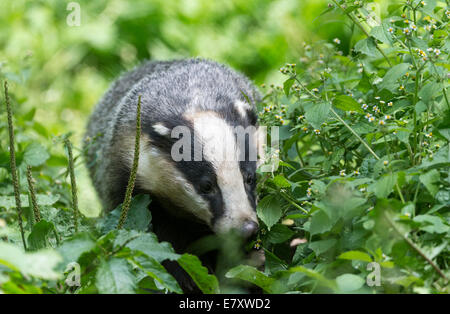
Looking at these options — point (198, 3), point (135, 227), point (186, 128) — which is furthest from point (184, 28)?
point (135, 227)

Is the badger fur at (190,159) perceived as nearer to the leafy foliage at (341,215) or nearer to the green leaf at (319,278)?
the leafy foliage at (341,215)

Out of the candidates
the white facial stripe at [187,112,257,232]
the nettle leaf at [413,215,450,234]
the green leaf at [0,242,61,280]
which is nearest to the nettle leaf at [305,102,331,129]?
the white facial stripe at [187,112,257,232]

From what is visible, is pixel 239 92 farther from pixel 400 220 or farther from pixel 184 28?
pixel 184 28

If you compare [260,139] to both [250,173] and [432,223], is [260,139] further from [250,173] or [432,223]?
[432,223]

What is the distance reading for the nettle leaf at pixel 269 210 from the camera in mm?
3027

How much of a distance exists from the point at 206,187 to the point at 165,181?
0.32m

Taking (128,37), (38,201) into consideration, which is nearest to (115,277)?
(38,201)

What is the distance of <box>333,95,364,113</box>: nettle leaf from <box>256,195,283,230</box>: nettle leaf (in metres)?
0.56

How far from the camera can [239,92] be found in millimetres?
3947

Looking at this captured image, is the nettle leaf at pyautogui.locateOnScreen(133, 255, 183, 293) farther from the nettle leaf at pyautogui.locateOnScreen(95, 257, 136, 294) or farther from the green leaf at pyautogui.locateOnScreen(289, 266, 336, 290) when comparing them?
the green leaf at pyautogui.locateOnScreen(289, 266, 336, 290)

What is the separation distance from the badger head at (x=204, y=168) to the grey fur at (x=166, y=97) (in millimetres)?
115

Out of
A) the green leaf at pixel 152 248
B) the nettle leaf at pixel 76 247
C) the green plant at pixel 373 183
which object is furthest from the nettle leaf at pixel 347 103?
the nettle leaf at pixel 76 247

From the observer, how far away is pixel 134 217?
10.2ft

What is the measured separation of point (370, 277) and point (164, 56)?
526cm
